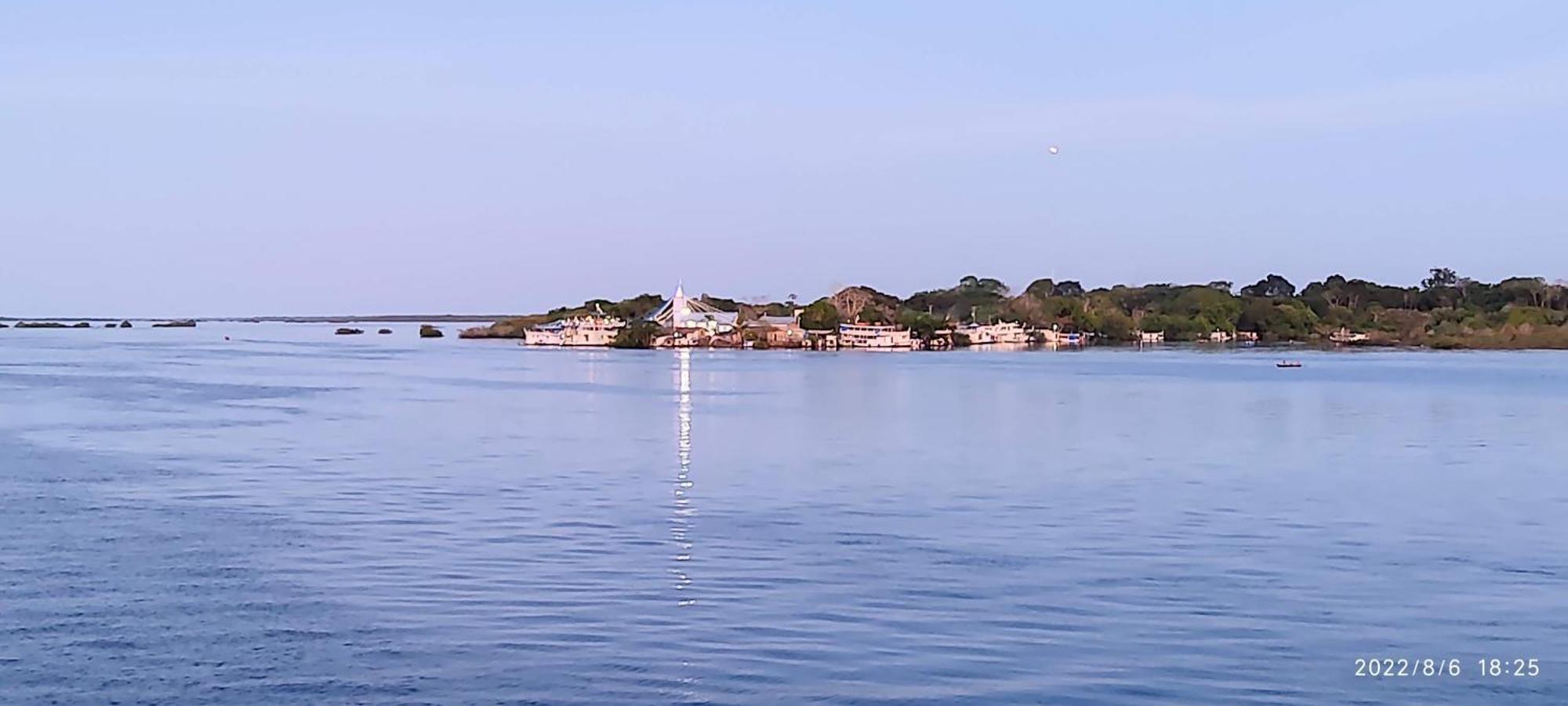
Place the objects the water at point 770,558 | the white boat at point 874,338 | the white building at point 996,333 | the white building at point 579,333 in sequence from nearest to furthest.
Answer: the water at point 770,558, the white building at point 579,333, the white boat at point 874,338, the white building at point 996,333

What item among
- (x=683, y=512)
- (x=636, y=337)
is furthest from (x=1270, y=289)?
(x=683, y=512)

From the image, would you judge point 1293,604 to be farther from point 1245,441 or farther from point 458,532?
point 1245,441

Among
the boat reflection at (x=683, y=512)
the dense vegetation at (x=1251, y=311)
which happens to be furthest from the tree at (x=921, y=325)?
the boat reflection at (x=683, y=512)

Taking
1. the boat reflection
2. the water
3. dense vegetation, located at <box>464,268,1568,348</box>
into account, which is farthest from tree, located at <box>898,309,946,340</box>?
the water

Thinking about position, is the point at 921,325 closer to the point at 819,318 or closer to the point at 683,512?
the point at 819,318

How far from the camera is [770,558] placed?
12.4m

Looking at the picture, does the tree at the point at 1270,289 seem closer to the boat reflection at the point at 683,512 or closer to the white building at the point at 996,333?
the white building at the point at 996,333

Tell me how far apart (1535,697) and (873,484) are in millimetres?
10315

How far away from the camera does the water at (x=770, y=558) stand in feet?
27.8

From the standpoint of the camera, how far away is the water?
334 inches

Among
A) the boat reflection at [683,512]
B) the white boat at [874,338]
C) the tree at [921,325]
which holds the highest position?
the tree at [921,325]

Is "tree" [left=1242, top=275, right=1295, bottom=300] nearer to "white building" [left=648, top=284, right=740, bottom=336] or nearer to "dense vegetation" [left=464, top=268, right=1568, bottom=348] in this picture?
"dense vegetation" [left=464, top=268, right=1568, bottom=348]

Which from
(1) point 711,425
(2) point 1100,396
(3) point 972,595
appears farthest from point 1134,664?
(2) point 1100,396

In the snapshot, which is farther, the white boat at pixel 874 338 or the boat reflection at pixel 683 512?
the white boat at pixel 874 338
